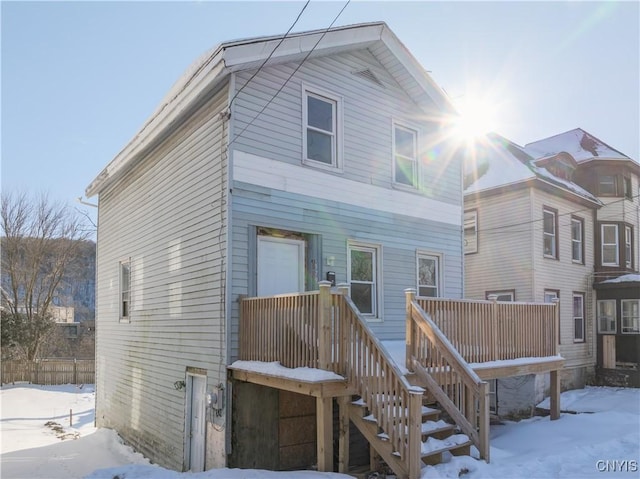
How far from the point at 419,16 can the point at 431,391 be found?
226 inches

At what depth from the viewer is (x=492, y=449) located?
788 centimetres

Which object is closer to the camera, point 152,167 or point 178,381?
point 178,381

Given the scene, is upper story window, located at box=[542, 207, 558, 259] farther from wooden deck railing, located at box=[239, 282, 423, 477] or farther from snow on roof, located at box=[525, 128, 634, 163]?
wooden deck railing, located at box=[239, 282, 423, 477]

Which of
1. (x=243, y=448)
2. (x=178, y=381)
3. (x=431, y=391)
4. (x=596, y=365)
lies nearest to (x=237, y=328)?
(x=243, y=448)

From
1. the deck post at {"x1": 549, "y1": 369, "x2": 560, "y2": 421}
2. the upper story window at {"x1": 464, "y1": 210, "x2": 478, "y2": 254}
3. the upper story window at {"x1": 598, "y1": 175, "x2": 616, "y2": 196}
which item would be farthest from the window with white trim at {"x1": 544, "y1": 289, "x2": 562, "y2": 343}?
the deck post at {"x1": 549, "y1": 369, "x2": 560, "y2": 421}

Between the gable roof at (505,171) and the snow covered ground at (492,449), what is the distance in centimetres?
730

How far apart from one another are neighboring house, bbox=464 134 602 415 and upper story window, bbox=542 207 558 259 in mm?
36

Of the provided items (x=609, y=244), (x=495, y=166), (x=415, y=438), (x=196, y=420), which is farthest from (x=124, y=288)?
(x=609, y=244)

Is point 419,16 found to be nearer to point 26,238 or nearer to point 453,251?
point 453,251

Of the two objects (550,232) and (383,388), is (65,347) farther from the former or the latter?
(383,388)

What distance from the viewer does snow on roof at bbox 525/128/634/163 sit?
2075 cm

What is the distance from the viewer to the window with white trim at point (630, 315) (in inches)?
760

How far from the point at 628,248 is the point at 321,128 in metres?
17.2

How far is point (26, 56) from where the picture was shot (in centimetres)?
1084
